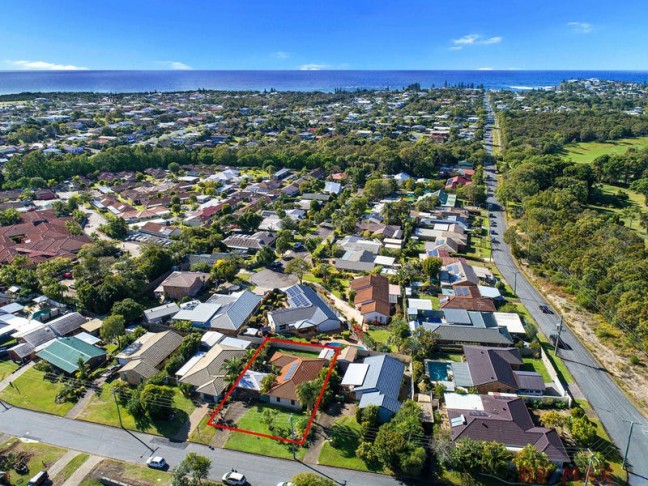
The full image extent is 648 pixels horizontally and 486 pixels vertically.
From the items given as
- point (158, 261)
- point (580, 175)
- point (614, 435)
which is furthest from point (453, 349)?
point (580, 175)

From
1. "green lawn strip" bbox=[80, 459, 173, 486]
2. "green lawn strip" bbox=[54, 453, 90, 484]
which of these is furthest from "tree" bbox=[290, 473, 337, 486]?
"green lawn strip" bbox=[54, 453, 90, 484]

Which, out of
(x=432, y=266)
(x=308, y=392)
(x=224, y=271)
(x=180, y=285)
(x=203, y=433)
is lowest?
(x=203, y=433)

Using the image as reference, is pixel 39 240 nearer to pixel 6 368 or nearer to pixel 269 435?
pixel 6 368

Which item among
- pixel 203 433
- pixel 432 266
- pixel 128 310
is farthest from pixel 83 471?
pixel 432 266

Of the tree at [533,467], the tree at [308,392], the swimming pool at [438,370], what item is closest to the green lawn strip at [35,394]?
the tree at [308,392]

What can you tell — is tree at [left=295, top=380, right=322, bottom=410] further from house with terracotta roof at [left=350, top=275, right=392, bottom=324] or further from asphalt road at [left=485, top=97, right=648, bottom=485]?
asphalt road at [left=485, top=97, right=648, bottom=485]

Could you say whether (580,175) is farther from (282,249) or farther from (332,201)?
(282,249)

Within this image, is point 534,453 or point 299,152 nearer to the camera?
point 534,453
